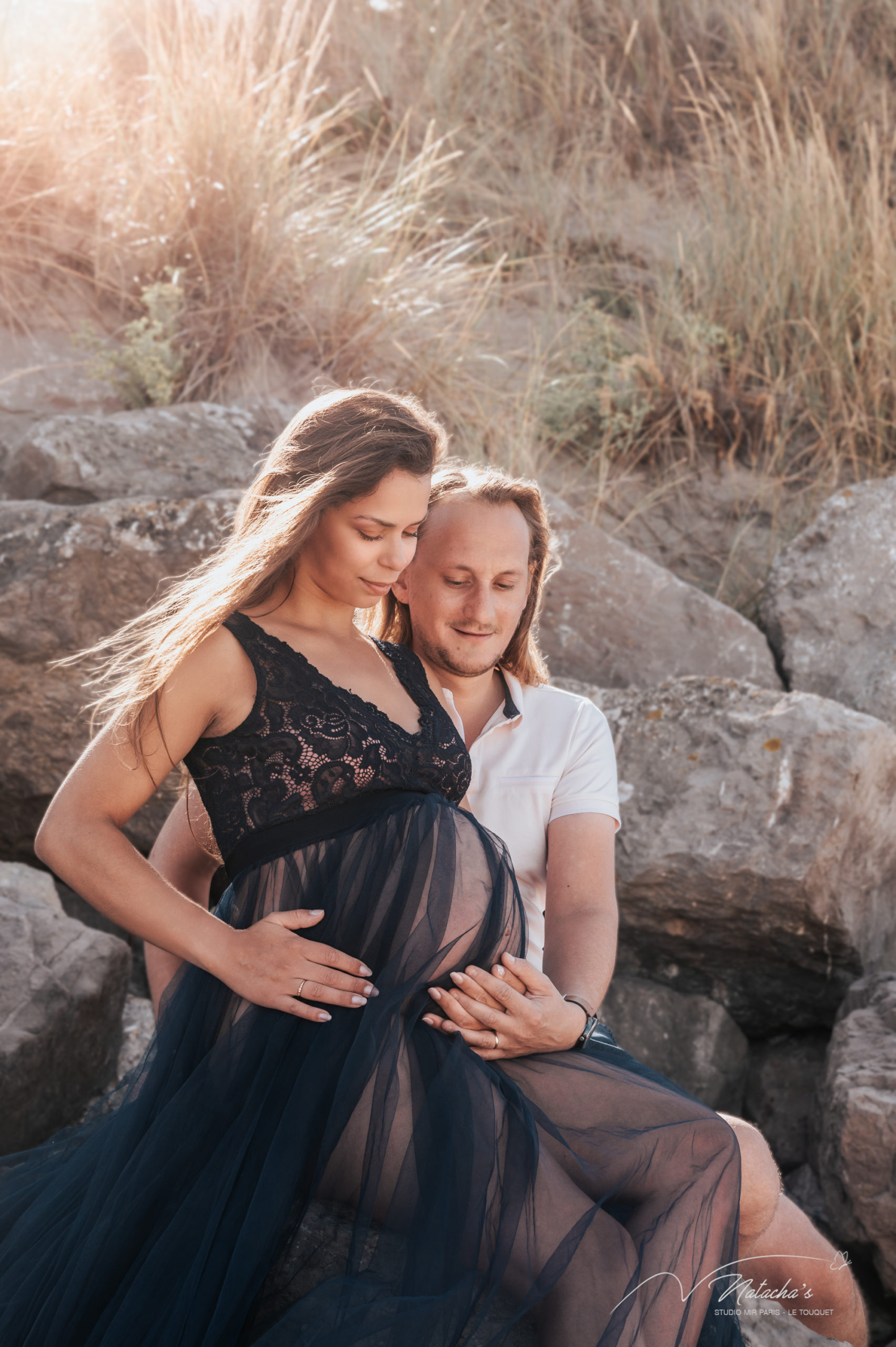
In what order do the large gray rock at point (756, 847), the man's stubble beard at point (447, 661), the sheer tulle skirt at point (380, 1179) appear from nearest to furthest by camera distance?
the sheer tulle skirt at point (380, 1179) → the man's stubble beard at point (447, 661) → the large gray rock at point (756, 847)

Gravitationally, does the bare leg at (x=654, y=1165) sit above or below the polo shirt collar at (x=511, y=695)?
below

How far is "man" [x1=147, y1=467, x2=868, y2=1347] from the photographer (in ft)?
6.95

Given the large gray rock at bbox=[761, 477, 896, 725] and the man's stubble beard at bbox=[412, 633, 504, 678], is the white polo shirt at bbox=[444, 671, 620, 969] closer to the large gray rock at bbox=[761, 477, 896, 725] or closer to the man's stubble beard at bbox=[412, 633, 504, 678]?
the man's stubble beard at bbox=[412, 633, 504, 678]

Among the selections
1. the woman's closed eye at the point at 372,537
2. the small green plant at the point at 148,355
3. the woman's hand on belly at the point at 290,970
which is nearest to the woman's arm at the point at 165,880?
the woman's hand on belly at the point at 290,970

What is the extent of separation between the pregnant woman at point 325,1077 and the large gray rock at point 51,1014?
377mm

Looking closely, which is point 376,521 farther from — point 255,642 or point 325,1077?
point 325,1077

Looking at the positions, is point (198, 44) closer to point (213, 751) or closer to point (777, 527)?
point (777, 527)

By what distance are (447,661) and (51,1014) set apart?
3.92ft

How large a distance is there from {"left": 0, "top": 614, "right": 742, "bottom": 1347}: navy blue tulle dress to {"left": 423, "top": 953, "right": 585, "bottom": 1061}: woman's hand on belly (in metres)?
0.03

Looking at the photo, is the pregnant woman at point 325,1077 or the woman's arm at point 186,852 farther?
the woman's arm at point 186,852

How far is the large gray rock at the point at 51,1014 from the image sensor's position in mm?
2400

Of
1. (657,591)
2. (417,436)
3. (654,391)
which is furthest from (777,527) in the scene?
(417,436)

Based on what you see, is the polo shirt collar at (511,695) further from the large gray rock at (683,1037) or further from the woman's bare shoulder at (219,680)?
the large gray rock at (683,1037)

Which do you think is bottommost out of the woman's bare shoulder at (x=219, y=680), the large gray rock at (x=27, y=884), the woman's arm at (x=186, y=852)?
the large gray rock at (x=27, y=884)
